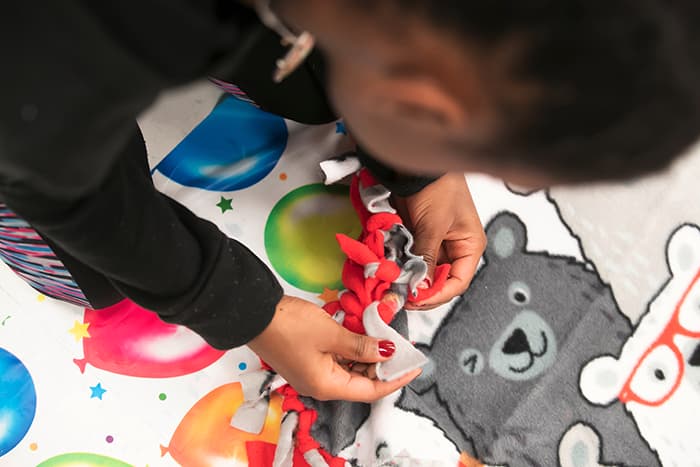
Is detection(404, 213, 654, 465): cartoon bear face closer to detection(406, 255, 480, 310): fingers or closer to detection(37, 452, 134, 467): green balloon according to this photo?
detection(406, 255, 480, 310): fingers

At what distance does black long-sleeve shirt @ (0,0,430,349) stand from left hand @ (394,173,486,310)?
0.22m

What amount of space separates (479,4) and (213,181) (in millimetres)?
578

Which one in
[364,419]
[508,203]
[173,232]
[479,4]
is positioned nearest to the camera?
[479,4]

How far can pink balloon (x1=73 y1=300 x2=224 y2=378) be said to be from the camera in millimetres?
746

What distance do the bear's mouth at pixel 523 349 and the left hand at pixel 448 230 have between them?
79mm

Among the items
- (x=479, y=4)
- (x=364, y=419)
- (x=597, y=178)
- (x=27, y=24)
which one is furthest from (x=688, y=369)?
(x=27, y=24)

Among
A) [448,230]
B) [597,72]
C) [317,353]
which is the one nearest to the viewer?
[597,72]

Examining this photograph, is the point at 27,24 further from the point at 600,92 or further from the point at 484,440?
the point at 484,440

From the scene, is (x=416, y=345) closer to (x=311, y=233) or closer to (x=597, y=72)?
(x=311, y=233)

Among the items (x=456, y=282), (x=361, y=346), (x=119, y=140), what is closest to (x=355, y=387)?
(x=361, y=346)

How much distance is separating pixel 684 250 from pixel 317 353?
46 cm

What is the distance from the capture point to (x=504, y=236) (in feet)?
2.60

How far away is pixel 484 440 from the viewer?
702mm

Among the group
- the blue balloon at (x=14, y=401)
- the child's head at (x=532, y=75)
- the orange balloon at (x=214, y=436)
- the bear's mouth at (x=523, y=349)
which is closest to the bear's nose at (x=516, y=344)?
the bear's mouth at (x=523, y=349)
